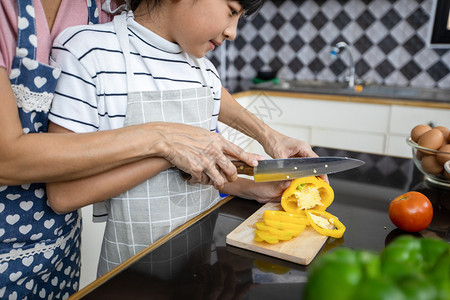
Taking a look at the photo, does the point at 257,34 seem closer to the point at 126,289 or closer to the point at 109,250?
the point at 109,250

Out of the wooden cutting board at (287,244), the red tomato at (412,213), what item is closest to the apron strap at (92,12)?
the wooden cutting board at (287,244)

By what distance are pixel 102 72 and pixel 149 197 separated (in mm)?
279

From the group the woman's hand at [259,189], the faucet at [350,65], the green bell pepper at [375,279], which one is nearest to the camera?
the green bell pepper at [375,279]

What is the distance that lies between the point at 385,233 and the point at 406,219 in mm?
52

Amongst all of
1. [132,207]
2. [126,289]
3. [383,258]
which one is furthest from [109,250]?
[383,258]

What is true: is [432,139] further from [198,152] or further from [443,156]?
[198,152]

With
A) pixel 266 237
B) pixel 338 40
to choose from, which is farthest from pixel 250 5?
pixel 338 40

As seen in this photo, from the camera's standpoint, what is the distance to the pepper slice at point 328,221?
2.63 feet

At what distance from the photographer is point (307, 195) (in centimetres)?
92

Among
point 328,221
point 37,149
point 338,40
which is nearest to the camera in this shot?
point 37,149

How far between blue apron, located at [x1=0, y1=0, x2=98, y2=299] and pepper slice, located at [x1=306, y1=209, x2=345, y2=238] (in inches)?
21.5

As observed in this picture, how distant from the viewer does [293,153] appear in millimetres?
1125

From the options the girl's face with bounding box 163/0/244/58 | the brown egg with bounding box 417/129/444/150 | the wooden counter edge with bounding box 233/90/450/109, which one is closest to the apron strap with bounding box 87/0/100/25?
the girl's face with bounding box 163/0/244/58

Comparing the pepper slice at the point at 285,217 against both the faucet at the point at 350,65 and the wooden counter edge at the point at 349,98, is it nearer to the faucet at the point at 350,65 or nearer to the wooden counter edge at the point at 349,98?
the wooden counter edge at the point at 349,98
